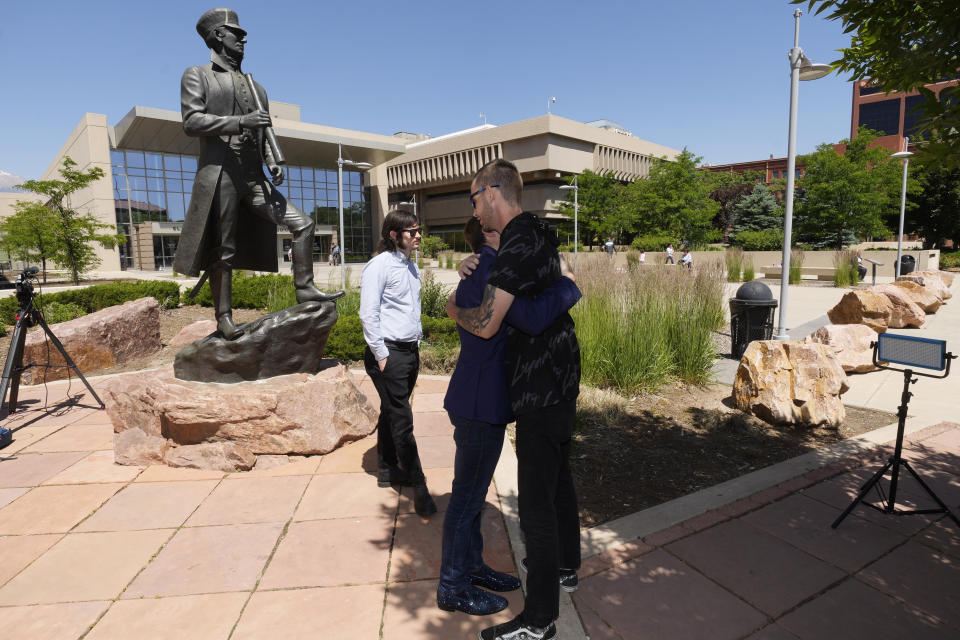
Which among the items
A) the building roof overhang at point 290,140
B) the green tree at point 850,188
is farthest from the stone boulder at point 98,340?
the green tree at point 850,188

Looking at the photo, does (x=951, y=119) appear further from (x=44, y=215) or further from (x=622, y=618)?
(x=44, y=215)

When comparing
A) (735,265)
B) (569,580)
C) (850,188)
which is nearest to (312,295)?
(569,580)

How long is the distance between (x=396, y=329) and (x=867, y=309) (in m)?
9.69

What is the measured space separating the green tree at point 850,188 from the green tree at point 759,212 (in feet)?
36.9

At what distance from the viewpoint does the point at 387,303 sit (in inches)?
132

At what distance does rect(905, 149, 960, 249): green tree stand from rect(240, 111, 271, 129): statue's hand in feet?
141

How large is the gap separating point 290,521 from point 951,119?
384 centimetres

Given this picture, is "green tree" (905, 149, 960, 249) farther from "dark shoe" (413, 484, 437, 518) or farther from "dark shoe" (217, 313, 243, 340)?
"dark shoe" (217, 313, 243, 340)

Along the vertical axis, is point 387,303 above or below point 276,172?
below

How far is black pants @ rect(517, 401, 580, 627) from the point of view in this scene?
6.59ft

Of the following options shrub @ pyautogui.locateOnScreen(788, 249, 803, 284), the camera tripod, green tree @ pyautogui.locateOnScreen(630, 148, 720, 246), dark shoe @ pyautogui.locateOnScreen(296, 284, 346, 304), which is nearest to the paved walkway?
the camera tripod

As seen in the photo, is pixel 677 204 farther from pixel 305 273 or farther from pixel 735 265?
pixel 305 273

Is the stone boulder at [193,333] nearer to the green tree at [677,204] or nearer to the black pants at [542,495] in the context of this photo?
the black pants at [542,495]

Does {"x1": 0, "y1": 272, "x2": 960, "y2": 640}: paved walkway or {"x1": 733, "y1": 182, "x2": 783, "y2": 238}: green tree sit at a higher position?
{"x1": 733, "y1": 182, "x2": 783, "y2": 238}: green tree
